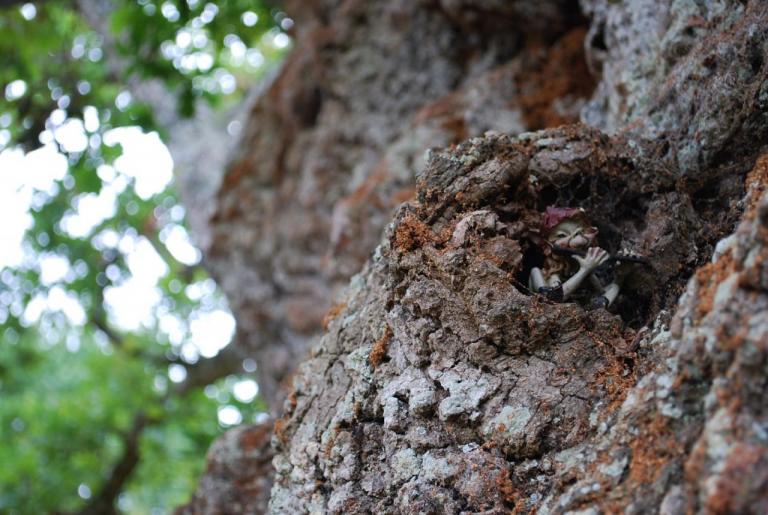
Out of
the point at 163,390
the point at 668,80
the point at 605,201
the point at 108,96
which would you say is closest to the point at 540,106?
the point at 668,80

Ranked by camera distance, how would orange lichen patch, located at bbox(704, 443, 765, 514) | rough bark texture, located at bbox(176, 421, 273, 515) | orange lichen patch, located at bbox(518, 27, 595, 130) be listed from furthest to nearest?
1. orange lichen patch, located at bbox(518, 27, 595, 130)
2. rough bark texture, located at bbox(176, 421, 273, 515)
3. orange lichen patch, located at bbox(704, 443, 765, 514)

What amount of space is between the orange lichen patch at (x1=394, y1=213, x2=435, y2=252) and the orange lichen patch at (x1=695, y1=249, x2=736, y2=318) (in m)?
1.29

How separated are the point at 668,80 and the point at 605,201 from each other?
870 mm

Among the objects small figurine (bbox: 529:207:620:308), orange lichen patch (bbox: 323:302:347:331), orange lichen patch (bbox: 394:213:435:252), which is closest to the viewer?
small figurine (bbox: 529:207:620:308)

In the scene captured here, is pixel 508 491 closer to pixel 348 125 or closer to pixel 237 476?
pixel 237 476

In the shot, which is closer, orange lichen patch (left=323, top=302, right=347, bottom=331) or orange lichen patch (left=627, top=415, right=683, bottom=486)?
orange lichen patch (left=627, top=415, right=683, bottom=486)

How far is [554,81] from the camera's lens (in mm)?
6680

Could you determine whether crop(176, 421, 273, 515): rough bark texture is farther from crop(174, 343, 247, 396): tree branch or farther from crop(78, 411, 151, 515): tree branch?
crop(78, 411, 151, 515): tree branch

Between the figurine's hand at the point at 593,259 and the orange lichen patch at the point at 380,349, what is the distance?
0.93 metres

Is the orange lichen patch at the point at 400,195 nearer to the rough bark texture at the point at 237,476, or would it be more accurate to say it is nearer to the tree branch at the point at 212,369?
the rough bark texture at the point at 237,476

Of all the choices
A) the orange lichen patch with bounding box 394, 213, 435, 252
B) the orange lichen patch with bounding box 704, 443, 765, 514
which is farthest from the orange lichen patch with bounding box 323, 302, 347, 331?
the orange lichen patch with bounding box 704, 443, 765, 514

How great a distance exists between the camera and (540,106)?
658 cm

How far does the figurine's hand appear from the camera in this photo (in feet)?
12.0

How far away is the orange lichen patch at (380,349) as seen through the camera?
3.85 meters
